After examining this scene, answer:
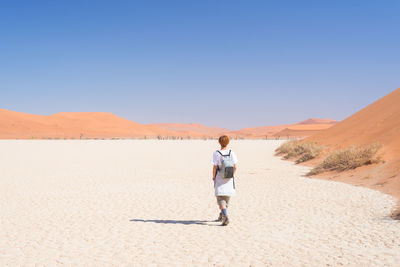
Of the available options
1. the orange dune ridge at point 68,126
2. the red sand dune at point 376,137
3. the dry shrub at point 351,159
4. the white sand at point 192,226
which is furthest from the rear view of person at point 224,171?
the orange dune ridge at point 68,126

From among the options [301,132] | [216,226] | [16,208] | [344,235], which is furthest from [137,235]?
[301,132]

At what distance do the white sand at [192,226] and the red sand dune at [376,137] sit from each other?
126 centimetres

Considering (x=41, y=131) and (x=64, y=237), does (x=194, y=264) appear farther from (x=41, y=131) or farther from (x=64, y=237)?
(x=41, y=131)

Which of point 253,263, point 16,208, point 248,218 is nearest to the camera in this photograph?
point 253,263

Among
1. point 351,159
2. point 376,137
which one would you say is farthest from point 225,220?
point 376,137

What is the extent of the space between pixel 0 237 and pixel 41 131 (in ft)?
317

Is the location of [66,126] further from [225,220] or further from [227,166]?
[227,166]

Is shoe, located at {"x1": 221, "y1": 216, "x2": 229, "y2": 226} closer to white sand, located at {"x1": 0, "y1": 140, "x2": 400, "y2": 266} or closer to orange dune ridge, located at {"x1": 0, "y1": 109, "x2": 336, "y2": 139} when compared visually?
white sand, located at {"x1": 0, "y1": 140, "x2": 400, "y2": 266}

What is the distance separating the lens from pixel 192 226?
25.6ft

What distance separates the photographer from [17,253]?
6.12m

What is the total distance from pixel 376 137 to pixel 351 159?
5541 mm

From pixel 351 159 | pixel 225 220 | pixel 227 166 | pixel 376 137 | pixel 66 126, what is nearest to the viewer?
pixel 227 166

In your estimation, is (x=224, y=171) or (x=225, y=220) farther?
(x=225, y=220)

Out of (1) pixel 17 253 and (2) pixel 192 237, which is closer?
(1) pixel 17 253
